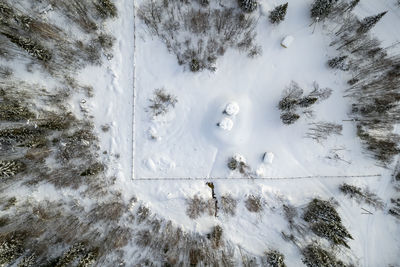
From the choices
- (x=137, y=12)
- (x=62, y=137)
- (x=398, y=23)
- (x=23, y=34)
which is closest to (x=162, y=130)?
(x=62, y=137)

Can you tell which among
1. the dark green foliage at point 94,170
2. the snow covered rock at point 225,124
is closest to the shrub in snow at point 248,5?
the snow covered rock at point 225,124

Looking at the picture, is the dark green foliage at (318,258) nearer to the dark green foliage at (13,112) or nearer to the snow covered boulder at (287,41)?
the snow covered boulder at (287,41)

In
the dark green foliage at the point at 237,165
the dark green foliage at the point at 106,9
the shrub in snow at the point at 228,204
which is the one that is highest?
the dark green foliage at the point at 106,9

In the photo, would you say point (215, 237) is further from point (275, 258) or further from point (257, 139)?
point (257, 139)

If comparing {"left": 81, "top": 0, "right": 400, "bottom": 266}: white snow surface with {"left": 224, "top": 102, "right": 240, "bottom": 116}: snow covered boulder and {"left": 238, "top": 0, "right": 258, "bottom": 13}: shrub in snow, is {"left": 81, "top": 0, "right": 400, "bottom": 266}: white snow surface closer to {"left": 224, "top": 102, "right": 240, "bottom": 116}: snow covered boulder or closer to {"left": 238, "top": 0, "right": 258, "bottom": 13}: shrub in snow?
{"left": 224, "top": 102, "right": 240, "bottom": 116}: snow covered boulder

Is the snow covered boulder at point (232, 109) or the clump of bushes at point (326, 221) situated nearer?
the clump of bushes at point (326, 221)

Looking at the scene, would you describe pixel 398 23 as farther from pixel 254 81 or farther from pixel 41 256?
pixel 41 256

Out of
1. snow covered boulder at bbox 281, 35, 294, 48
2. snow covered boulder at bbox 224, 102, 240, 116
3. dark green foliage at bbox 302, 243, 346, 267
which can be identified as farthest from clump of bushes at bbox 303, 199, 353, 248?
snow covered boulder at bbox 281, 35, 294, 48
